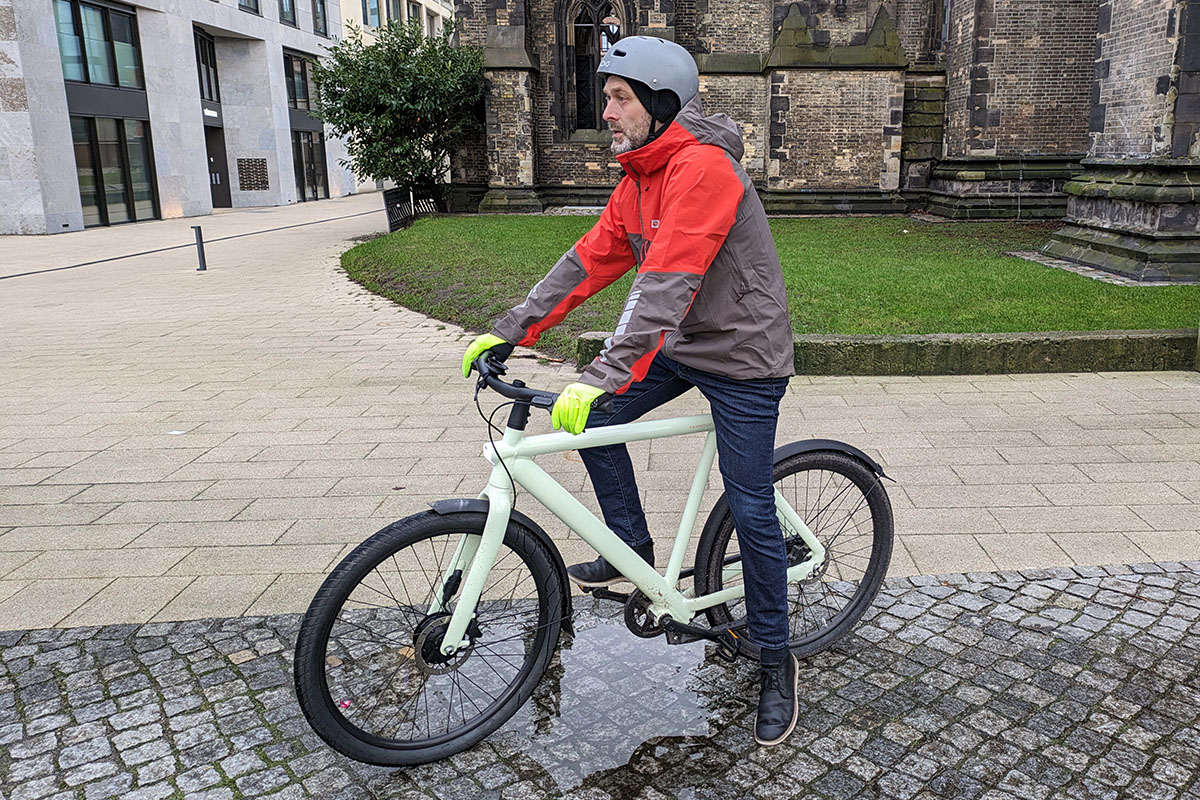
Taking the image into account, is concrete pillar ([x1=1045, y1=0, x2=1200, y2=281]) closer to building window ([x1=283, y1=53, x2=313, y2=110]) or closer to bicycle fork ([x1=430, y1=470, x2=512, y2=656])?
bicycle fork ([x1=430, y1=470, x2=512, y2=656])

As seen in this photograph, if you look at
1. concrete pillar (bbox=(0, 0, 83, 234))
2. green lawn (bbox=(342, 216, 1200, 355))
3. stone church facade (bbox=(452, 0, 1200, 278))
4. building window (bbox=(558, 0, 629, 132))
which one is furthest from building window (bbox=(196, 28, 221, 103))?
green lawn (bbox=(342, 216, 1200, 355))


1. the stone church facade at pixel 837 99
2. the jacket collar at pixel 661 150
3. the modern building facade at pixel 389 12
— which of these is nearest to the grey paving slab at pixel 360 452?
the jacket collar at pixel 661 150

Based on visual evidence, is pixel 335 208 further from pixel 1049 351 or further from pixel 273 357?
pixel 1049 351

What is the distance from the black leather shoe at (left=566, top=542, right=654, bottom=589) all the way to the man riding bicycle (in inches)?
6.4

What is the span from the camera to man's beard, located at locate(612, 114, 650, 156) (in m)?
2.75

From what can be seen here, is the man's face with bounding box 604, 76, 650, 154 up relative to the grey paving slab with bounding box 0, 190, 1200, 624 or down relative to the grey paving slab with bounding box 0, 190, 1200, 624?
up

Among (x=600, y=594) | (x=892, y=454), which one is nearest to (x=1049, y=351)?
(x=892, y=454)

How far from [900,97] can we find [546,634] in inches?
788

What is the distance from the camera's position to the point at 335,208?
35219mm

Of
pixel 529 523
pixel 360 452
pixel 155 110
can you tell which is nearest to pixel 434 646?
pixel 529 523

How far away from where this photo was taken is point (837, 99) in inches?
817

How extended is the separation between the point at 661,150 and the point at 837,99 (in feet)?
64.0

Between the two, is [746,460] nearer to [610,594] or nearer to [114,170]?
[610,594]

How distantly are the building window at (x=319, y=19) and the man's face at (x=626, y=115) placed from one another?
4312 cm
